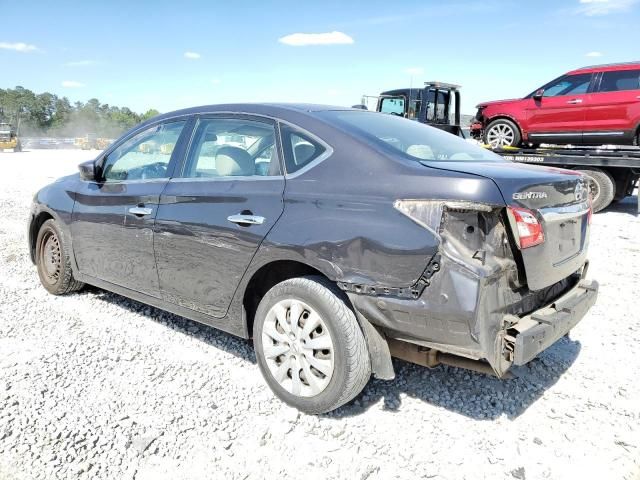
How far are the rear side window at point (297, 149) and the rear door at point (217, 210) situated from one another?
0.24ft

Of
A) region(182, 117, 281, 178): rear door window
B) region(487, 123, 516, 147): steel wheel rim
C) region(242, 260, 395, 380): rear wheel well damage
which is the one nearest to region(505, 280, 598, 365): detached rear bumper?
region(242, 260, 395, 380): rear wheel well damage

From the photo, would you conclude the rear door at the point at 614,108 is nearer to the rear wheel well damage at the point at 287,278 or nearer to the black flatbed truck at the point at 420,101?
the black flatbed truck at the point at 420,101

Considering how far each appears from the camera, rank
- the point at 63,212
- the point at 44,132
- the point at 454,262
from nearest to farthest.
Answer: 1. the point at 454,262
2. the point at 63,212
3. the point at 44,132

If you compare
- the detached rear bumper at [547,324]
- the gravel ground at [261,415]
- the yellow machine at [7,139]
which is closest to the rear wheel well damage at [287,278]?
the gravel ground at [261,415]

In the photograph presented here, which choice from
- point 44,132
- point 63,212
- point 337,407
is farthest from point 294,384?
point 44,132

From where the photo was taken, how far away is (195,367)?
3.42 metres

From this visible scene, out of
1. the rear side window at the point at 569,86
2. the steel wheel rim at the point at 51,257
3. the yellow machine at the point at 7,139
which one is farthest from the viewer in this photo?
the yellow machine at the point at 7,139

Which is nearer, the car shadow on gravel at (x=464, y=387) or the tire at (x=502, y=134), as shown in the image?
the car shadow on gravel at (x=464, y=387)

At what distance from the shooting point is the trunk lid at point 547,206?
2.47m

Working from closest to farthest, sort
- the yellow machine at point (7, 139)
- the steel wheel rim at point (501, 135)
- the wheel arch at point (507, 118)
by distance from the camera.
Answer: the wheel arch at point (507, 118), the steel wheel rim at point (501, 135), the yellow machine at point (7, 139)

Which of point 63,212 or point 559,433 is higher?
point 63,212

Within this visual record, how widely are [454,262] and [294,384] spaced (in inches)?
46.0

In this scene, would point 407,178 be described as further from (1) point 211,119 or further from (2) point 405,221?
(1) point 211,119

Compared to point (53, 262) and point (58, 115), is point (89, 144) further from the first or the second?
point (53, 262)
